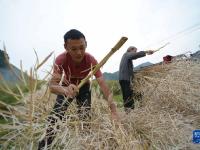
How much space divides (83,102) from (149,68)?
2.16 m

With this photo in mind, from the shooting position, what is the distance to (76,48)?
200cm

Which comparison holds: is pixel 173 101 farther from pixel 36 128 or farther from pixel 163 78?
pixel 36 128

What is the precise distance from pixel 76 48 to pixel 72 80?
0.34m

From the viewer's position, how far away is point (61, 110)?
6.19 ft

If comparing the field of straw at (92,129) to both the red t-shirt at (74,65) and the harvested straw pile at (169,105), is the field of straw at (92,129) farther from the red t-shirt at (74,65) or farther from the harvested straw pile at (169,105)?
the red t-shirt at (74,65)

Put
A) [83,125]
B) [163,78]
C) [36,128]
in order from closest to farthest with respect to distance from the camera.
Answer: [36,128] → [83,125] → [163,78]

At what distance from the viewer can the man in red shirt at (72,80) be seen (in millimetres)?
1764

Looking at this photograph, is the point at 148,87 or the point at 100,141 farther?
the point at 148,87

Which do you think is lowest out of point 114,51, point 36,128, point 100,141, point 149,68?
point 100,141

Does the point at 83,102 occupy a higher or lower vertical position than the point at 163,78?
lower

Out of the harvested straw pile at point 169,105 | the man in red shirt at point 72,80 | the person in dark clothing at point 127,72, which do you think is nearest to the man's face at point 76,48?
the man in red shirt at point 72,80

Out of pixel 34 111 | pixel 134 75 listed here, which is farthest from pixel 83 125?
pixel 134 75

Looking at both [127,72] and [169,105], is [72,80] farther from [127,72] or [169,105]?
[127,72]

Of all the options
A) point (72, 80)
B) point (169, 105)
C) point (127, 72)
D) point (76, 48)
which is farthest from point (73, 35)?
point (127, 72)
